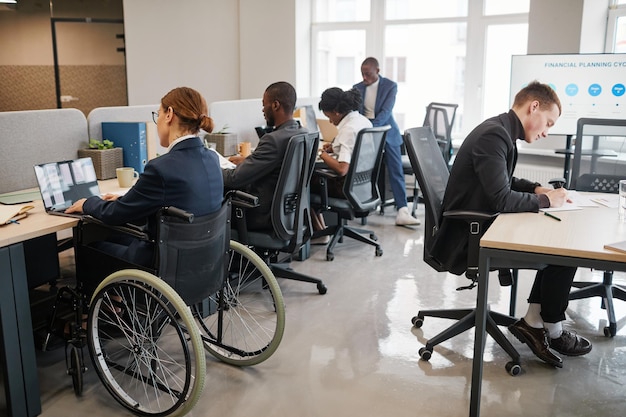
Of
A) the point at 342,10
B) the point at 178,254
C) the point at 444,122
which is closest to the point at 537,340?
the point at 178,254

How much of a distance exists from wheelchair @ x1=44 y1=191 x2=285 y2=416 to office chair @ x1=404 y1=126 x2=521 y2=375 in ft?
2.42

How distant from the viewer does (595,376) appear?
2678 millimetres

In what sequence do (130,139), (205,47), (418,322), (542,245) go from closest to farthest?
(542,245) < (418,322) < (130,139) < (205,47)

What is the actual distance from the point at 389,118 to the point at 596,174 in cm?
225

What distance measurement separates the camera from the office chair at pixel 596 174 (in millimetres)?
3223

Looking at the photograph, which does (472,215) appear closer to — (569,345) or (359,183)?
(569,345)

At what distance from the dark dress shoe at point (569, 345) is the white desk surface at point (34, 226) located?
84.9 inches

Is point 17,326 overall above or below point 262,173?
below

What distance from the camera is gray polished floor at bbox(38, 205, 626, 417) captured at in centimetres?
243

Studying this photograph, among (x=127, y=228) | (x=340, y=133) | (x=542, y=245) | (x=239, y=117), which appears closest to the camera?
(x=542, y=245)

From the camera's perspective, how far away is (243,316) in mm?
3336

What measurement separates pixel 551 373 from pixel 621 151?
4.04 ft

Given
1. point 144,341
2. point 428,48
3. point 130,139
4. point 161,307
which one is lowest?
point 144,341

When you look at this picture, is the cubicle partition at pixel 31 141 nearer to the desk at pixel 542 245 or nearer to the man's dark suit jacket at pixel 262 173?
the man's dark suit jacket at pixel 262 173
